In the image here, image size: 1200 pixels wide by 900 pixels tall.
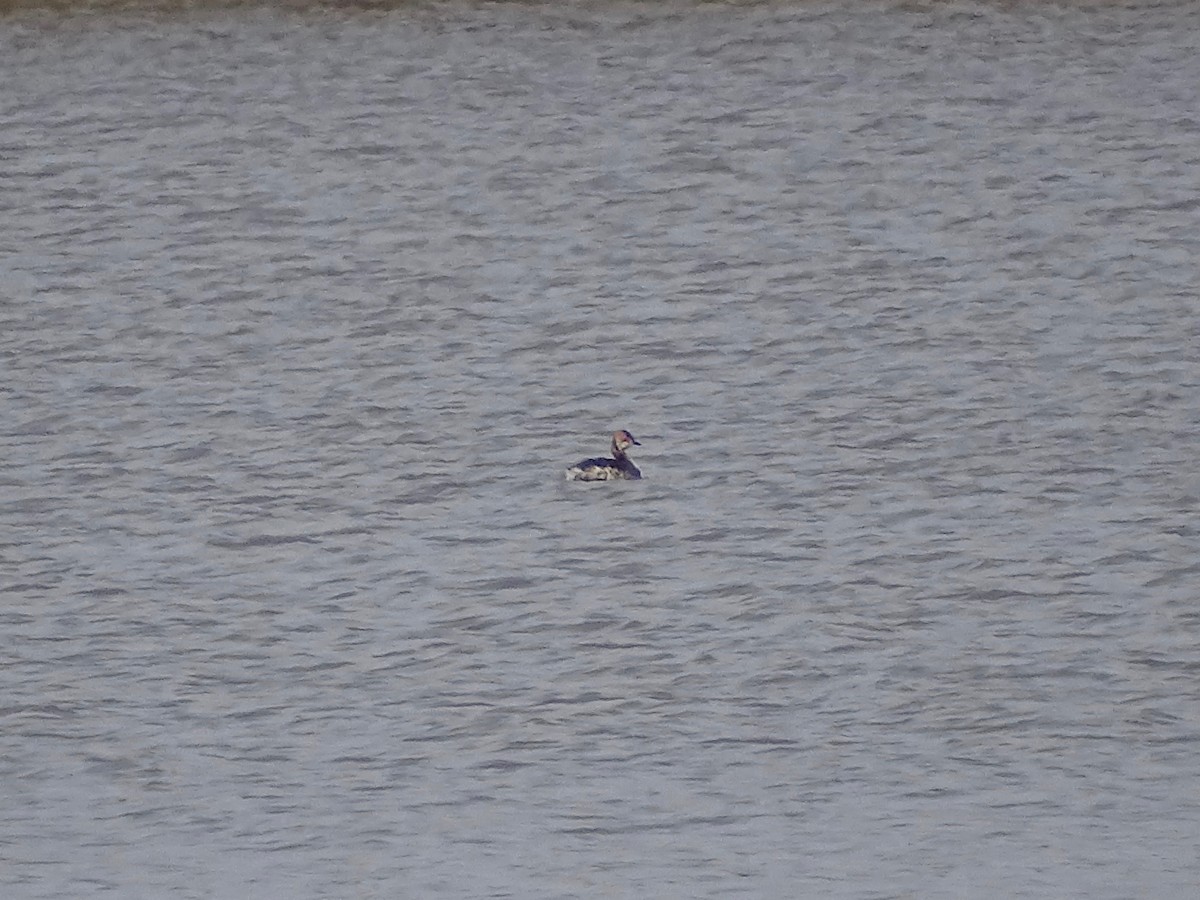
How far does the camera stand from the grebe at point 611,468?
10.8 meters

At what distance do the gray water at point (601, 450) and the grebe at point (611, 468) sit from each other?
8 cm

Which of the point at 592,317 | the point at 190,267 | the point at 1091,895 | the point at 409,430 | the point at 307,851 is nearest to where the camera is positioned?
the point at 1091,895

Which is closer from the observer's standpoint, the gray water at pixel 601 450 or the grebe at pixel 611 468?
the gray water at pixel 601 450

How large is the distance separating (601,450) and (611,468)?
45 cm

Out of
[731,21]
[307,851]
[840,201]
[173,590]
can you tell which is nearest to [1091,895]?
[307,851]

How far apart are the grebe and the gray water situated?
76mm

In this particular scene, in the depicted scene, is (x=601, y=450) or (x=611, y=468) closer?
(x=611, y=468)

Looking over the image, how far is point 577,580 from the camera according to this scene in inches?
389

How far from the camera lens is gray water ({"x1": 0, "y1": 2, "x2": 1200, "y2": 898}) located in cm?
786

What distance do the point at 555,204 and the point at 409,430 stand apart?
3.42m

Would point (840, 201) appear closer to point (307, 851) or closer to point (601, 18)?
point (601, 18)

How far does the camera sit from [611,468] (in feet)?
35.6

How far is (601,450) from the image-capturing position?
11281 millimetres

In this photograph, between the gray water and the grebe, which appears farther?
the grebe
